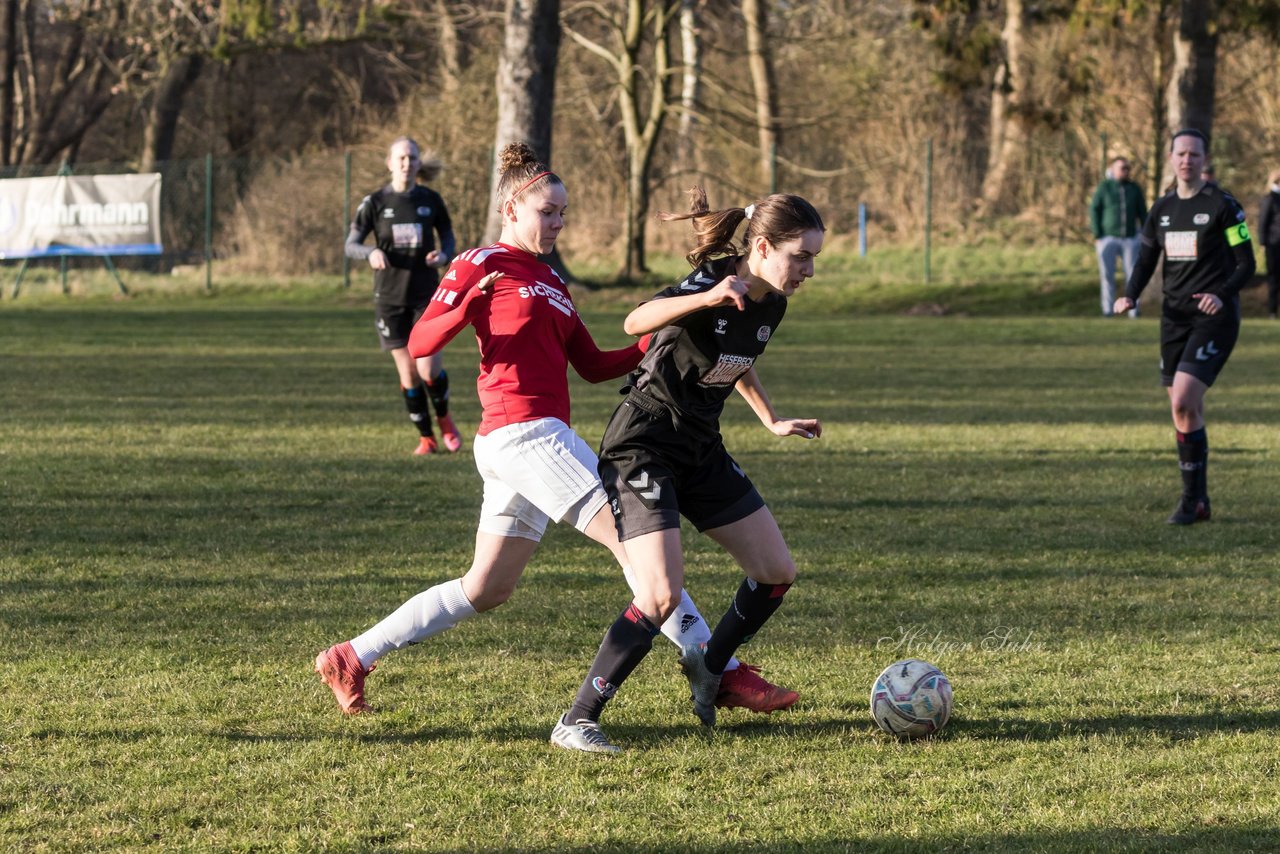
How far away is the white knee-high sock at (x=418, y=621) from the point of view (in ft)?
15.9

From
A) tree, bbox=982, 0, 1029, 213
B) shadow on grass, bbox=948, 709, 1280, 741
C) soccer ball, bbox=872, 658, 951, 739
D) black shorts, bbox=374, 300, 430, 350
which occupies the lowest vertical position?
shadow on grass, bbox=948, 709, 1280, 741

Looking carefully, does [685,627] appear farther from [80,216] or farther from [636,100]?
[80,216]

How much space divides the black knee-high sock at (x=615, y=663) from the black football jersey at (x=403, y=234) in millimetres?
6443

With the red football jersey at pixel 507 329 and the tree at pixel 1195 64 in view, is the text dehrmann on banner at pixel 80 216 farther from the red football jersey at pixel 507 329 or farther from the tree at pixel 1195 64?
the red football jersey at pixel 507 329

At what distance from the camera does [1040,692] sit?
522cm

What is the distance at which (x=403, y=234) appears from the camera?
1080 centimetres

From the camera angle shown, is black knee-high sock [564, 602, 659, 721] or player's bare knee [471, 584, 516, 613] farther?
player's bare knee [471, 584, 516, 613]

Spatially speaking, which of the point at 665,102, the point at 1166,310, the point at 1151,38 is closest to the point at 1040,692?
the point at 1166,310

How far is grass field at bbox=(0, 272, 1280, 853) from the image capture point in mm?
4055

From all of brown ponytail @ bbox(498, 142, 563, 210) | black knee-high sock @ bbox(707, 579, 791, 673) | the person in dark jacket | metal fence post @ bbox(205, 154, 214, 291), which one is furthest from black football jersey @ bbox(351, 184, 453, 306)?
metal fence post @ bbox(205, 154, 214, 291)

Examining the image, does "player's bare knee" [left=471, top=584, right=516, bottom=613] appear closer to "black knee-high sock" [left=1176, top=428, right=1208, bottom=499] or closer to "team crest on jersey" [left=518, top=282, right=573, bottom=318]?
"team crest on jersey" [left=518, top=282, right=573, bottom=318]

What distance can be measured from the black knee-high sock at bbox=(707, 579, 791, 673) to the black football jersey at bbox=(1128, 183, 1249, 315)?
453cm

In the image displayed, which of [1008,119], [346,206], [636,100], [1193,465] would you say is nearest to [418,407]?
[1193,465]

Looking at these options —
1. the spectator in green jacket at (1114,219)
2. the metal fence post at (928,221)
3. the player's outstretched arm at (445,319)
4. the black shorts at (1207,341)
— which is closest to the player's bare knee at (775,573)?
the player's outstretched arm at (445,319)
